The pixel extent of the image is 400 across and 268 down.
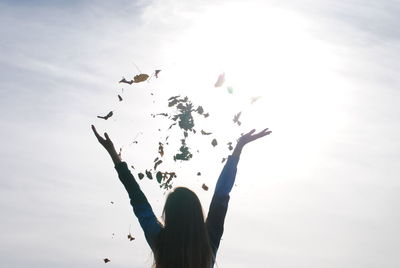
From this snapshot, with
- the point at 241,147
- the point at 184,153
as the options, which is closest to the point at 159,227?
the point at 241,147

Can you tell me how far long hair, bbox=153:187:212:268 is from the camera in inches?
192

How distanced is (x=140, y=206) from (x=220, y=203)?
943 millimetres

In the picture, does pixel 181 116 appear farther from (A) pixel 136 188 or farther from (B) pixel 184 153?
(A) pixel 136 188

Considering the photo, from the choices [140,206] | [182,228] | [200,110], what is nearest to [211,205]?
[140,206]

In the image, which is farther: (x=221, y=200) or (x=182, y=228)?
(x=221, y=200)

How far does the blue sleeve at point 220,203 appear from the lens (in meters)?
5.73

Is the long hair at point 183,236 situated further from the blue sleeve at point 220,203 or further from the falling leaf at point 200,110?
the falling leaf at point 200,110

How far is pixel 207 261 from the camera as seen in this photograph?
16.4 ft

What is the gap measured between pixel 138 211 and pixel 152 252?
754 mm

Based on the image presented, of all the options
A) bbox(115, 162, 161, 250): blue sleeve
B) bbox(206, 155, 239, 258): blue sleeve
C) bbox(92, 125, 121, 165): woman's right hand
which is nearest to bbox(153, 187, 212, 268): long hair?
bbox(115, 162, 161, 250): blue sleeve

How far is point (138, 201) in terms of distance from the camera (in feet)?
19.8

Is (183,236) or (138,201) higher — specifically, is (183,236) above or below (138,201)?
below

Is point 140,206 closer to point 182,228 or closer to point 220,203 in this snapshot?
point 220,203

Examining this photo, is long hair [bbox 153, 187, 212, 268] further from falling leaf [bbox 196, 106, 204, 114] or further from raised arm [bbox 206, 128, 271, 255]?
falling leaf [bbox 196, 106, 204, 114]
